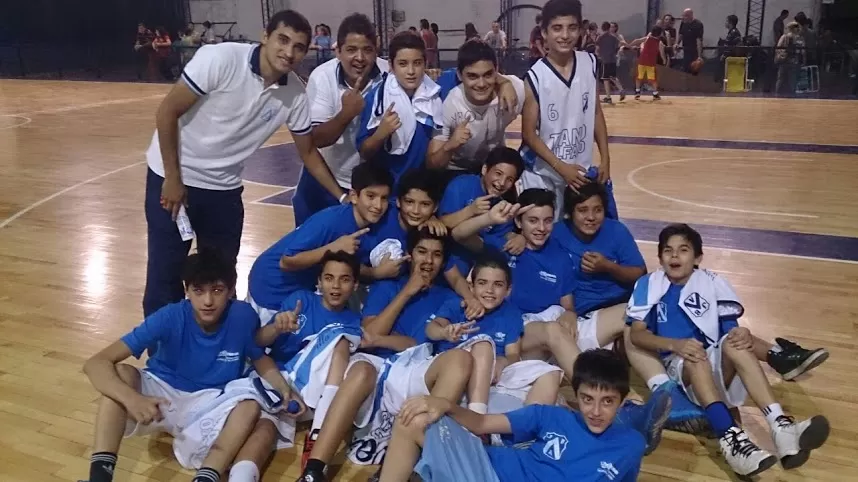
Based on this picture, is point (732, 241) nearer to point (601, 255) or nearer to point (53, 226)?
point (601, 255)

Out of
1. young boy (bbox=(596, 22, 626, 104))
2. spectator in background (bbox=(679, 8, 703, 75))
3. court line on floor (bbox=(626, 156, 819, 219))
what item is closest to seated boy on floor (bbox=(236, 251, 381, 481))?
court line on floor (bbox=(626, 156, 819, 219))

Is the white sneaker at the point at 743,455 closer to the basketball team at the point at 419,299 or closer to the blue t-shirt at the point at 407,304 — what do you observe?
the basketball team at the point at 419,299

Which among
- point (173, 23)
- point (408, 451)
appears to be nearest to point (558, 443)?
point (408, 451)

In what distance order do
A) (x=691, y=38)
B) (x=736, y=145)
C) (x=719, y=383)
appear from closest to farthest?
(x=719, y=383) → (x=736, y=145) → (x=691, y=38)

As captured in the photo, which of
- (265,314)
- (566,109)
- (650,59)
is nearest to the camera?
(265,314)

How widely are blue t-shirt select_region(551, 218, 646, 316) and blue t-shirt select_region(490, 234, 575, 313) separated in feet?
0.39

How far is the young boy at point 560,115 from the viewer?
138 inches

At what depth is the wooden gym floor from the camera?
2863 mm

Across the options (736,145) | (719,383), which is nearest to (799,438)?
(719,383)

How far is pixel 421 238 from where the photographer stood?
302 centimetres

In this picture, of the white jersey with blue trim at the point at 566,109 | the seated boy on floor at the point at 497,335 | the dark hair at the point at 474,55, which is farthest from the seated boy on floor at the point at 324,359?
the white jersey with blue trim at the point at 566,109

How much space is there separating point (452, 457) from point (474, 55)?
177cm

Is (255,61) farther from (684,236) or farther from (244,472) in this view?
(684,236)

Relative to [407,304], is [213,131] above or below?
above
